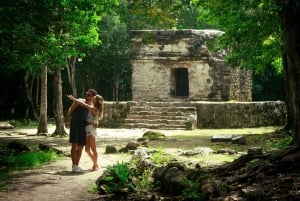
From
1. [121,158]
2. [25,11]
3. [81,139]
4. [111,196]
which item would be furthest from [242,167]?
[25,11]

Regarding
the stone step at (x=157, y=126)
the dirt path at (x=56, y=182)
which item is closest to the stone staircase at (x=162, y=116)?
the stone step at (x=157, y=126)

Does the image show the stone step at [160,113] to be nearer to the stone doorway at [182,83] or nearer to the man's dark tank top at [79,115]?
the stone doorway at [182,83]

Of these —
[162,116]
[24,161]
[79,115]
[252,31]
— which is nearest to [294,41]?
[79,115]

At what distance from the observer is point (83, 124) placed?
8.85m

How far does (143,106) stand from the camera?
22297mm

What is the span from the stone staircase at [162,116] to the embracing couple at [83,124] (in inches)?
449

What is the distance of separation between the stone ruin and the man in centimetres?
1538

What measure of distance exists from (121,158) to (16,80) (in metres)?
18.7

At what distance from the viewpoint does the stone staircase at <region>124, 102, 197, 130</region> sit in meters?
20.4

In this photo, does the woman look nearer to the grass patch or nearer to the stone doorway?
the grass patch

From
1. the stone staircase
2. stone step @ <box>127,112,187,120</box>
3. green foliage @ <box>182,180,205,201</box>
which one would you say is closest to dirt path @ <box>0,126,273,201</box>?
green foliage @ <box>182,180,205,201</box>

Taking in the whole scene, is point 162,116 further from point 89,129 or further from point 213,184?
point 213,184

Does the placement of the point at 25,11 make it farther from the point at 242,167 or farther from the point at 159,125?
the point at 159,125

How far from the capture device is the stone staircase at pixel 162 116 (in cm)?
2038
